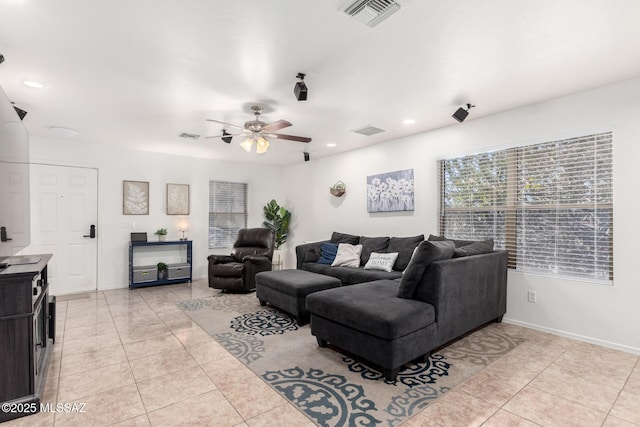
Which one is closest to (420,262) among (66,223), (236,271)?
(236,271)

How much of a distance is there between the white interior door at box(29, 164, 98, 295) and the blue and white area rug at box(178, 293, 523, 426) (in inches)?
112

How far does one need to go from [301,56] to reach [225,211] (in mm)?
4932

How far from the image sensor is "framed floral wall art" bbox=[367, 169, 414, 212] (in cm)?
484

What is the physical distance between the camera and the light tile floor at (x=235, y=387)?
6.42 ft

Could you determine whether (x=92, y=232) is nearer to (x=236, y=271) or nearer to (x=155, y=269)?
(x=155, y=269)

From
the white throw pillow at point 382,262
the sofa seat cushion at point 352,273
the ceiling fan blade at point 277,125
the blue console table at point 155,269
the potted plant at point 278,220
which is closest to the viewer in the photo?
the ceiling fan blade at point 277,125

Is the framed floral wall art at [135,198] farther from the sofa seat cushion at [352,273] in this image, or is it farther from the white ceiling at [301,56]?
the sofa seat cushion at [352,273]

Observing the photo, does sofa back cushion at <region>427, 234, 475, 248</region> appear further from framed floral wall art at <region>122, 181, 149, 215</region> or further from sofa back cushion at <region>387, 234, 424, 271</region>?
framed floral wall art at <region>122, 181, 149, 215</region>

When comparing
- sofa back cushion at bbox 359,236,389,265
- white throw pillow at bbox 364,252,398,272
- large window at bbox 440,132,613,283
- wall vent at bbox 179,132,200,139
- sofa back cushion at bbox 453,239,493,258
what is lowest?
white throw pillow at bbox 364,252,398,272

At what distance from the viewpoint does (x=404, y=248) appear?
14.8 feet

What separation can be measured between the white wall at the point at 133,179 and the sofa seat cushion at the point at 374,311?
A: 13.8 feet

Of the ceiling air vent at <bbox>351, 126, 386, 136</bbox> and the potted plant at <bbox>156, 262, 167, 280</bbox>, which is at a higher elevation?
the ceiling air vent at <bbox>351, 126, 386, 136</bbox>

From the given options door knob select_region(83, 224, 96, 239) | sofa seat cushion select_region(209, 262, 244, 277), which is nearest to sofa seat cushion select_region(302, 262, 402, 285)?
sofa seat cushion select_region(209, 262, 244, 277)

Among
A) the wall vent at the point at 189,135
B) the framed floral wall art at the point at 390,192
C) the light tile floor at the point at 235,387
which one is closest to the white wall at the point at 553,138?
the framed floral wall art at the point at 390,192
